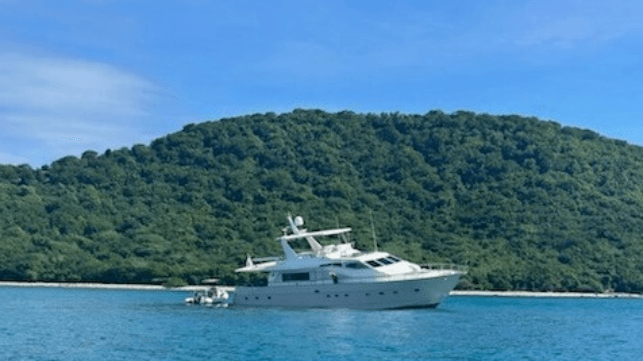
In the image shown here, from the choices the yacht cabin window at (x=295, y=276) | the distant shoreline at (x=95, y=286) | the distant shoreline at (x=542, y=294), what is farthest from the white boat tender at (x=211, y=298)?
the distant shoreline at (x=542, y=294)

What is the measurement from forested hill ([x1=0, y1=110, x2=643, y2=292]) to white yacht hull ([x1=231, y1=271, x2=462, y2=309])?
3727 cm

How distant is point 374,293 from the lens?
54750mm

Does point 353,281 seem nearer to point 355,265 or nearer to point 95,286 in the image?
point 355,265

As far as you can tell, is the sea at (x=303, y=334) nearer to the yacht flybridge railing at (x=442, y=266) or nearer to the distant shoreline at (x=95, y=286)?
the yacht flybridge railing at (x=442, y=266)

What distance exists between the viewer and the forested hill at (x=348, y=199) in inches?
3939

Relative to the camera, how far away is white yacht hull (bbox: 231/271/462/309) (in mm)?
54531

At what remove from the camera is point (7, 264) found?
334ft

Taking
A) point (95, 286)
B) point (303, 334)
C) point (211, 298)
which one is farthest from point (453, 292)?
point (303, 334)

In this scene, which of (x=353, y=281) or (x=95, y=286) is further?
(x=95, y=286)

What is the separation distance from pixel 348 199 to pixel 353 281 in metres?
66.0

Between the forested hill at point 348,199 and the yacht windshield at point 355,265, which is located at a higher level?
the forested hill at point 348,199

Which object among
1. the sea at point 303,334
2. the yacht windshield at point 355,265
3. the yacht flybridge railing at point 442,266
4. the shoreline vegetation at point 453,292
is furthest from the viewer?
the shoreline vegetation at point 453,292

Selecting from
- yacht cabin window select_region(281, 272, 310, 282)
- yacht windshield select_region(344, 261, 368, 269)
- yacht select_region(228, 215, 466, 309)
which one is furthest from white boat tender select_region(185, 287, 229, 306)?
yacht windshield select_region(344, 261, 368, 269)

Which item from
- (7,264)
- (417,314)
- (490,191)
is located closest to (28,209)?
(7,264)
